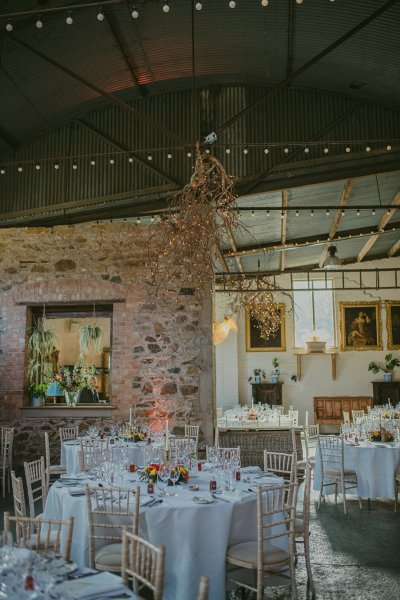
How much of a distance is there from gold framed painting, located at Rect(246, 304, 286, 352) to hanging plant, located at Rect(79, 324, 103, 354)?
327 inches

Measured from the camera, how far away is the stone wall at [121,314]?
30.9ft

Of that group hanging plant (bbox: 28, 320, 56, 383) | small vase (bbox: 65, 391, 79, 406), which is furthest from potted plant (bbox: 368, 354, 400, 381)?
hanging plant (bbox: 28, 320, 56, 383)

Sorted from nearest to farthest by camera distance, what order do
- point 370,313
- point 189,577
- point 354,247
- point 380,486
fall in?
1. point 189,577
2. point 380,486
3. point 354,247
4. point 370,313

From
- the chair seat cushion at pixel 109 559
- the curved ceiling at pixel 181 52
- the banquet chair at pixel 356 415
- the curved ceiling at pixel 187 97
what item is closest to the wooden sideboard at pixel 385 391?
the banquet chair at pixel 356 415

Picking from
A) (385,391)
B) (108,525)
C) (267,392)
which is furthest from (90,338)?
(385,391)

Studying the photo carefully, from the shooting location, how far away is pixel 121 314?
9.67 m

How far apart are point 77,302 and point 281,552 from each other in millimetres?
6374

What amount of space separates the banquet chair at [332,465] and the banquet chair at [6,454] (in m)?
4.50

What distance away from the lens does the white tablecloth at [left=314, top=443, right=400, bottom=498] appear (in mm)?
7570

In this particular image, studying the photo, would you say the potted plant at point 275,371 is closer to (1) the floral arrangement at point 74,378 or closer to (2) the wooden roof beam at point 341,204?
(2) the wooden roof beam at point 341,204

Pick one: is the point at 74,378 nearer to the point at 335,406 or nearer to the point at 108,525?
the point at 108,525

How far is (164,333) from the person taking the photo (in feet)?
31.3

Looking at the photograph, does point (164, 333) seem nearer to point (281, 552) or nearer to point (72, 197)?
point (72, 197)

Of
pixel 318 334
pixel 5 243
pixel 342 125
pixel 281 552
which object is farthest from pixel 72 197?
pixel 318 334
